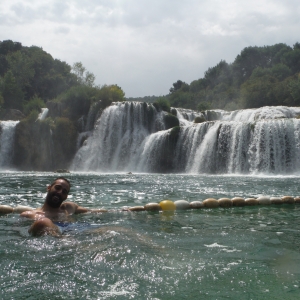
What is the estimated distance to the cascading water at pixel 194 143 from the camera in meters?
23.8

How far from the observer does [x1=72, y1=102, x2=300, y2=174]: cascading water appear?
2384 cm

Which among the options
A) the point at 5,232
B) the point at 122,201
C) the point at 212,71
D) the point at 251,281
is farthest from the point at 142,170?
the point at 212,71

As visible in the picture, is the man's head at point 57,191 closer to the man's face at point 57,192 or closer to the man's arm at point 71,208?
the man's face at point 57,192

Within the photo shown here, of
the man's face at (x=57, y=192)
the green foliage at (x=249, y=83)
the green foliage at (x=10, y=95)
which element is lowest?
the man's face at (x=57, y=192)

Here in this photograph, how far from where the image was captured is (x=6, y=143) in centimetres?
3434

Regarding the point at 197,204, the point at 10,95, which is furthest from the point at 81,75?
the point at 197,204

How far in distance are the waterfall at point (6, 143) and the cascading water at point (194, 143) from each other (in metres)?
5.79

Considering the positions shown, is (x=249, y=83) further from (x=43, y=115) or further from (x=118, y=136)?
(x=118, y=136)

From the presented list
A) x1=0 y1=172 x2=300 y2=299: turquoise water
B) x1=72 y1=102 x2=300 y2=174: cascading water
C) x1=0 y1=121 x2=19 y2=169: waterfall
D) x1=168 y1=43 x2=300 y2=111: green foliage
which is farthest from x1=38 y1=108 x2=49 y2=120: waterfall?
x1=0 y1=172 x2=300 y2=299: turquoise water

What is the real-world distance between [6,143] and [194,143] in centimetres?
1664

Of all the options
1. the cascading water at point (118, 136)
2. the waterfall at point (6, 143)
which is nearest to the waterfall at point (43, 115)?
the waterfall at point (6, 143)

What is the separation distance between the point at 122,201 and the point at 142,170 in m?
19.5

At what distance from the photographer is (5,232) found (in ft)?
18.5

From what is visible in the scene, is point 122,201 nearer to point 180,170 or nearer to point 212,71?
point 180,170
